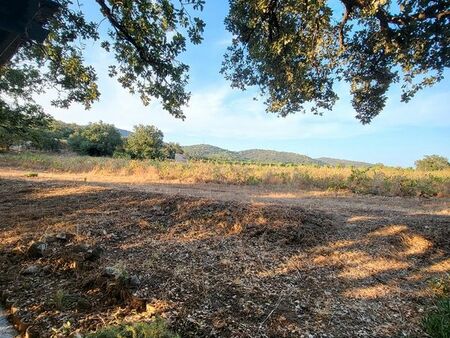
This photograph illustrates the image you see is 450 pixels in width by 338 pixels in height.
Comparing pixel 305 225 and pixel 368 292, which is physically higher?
pixel 305 225

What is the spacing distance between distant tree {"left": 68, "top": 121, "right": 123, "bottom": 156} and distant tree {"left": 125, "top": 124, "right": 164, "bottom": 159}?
8.39 ft

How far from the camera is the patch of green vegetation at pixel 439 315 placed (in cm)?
235

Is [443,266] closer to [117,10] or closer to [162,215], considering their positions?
[162,215]

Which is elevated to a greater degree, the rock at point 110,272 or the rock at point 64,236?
the rock at point 64,236

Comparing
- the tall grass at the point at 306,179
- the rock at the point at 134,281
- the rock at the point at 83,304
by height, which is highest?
the tall grass at the point at 306,179

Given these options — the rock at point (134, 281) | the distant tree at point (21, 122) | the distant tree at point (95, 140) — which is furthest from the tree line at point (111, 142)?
the rock at point (134, 281)

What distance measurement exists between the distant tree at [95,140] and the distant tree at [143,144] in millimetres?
2558

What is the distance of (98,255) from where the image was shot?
130 inches

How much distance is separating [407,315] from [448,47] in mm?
4718

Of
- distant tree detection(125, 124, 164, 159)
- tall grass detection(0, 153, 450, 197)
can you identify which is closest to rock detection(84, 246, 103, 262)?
tall grass detection(0, 153, 450, 197)

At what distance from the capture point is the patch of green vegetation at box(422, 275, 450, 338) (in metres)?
2.35

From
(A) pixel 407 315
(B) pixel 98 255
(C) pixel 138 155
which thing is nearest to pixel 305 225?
(A) pixel 407 315

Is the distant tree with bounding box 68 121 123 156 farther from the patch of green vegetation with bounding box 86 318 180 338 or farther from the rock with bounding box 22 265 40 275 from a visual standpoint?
the patch of green vegetation with bounding box 86 318 180 338

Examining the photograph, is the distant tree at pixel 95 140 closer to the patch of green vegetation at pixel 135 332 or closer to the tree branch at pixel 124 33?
the tree branch at pixel 124 33
